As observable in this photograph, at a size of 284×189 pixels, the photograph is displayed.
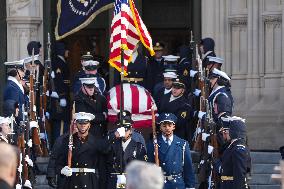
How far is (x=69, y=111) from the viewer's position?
21359 mm

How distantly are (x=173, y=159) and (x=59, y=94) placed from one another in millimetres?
5031

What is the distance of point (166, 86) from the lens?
19.2m

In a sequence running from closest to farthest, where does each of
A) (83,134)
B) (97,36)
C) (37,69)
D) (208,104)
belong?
(83,134) < (208,104) < (37,69) < (97,36)

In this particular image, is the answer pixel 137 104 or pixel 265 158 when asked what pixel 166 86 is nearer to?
pixel 137 104

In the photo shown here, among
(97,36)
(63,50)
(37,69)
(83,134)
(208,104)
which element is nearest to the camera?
(83,134)

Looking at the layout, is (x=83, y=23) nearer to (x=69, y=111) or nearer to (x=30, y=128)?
(x=69, y=111)

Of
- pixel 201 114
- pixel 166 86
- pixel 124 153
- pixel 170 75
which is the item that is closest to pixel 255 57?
pixel 170 75

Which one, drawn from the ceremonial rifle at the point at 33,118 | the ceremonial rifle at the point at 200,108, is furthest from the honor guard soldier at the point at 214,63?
the ceremonial rifle at the point at 33,118

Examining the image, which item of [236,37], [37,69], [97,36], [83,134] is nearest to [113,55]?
[83,134]

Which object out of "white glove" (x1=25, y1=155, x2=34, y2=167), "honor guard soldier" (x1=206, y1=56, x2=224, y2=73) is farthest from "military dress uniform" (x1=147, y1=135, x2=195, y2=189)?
"honor guard soldier" (x1=206, y1=56, x2=224, y2=73)

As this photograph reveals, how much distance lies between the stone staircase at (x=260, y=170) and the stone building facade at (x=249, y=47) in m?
1.27

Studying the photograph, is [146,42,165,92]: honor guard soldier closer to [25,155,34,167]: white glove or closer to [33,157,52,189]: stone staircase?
[33,157,52,189]: stone staircase

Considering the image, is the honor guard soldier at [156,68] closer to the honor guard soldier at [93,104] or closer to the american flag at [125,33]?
the honor guard soldier at [93,104]

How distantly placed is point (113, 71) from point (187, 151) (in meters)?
6.37
